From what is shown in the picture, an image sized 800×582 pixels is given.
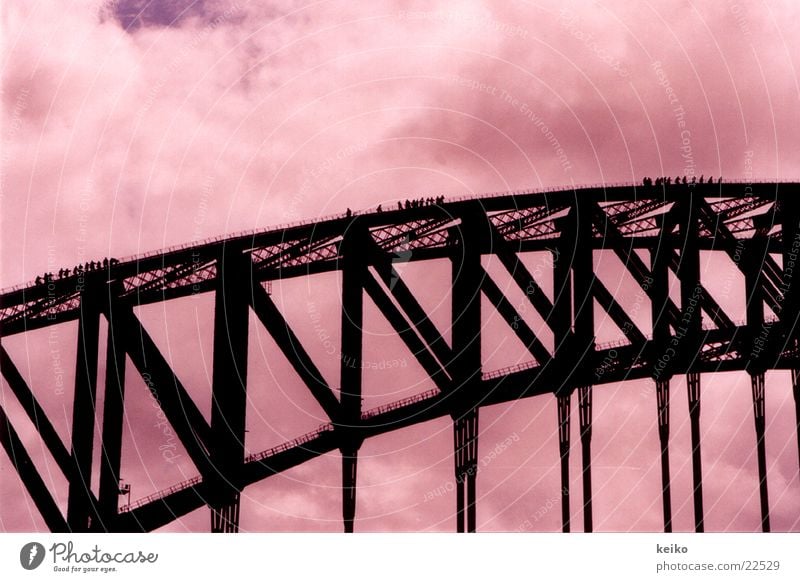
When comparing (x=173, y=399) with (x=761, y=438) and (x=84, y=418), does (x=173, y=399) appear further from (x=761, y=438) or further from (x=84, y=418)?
(x=761, y=438)

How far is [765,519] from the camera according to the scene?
2372 inches

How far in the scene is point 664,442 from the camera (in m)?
58.8

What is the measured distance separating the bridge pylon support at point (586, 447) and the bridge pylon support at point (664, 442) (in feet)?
9.71

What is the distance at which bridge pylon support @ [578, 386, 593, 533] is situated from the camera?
55.5 m

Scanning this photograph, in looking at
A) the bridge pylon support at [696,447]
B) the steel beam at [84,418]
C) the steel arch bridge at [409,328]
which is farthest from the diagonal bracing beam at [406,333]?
the steel beam at [84,418]

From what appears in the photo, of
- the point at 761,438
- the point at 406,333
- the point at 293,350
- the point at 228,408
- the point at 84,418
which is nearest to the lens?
the point at 293,350

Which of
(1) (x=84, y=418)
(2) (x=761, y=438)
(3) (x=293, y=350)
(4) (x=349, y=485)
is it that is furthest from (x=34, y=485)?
(2) (x=761, y=438)

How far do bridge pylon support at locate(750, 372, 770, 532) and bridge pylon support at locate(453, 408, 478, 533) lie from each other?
1242 centimetres

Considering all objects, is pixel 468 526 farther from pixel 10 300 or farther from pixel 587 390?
pixel 10 300

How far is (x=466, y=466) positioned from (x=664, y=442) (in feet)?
27.6

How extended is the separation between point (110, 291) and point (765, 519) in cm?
2704

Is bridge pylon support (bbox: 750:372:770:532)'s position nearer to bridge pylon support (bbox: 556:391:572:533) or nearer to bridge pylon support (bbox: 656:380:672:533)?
bridge pylon support (bbox: 656:380:672:533)

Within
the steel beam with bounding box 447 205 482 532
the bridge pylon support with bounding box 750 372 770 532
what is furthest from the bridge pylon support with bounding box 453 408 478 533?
the bridge pylon support with bounding box 750 372 770 532
